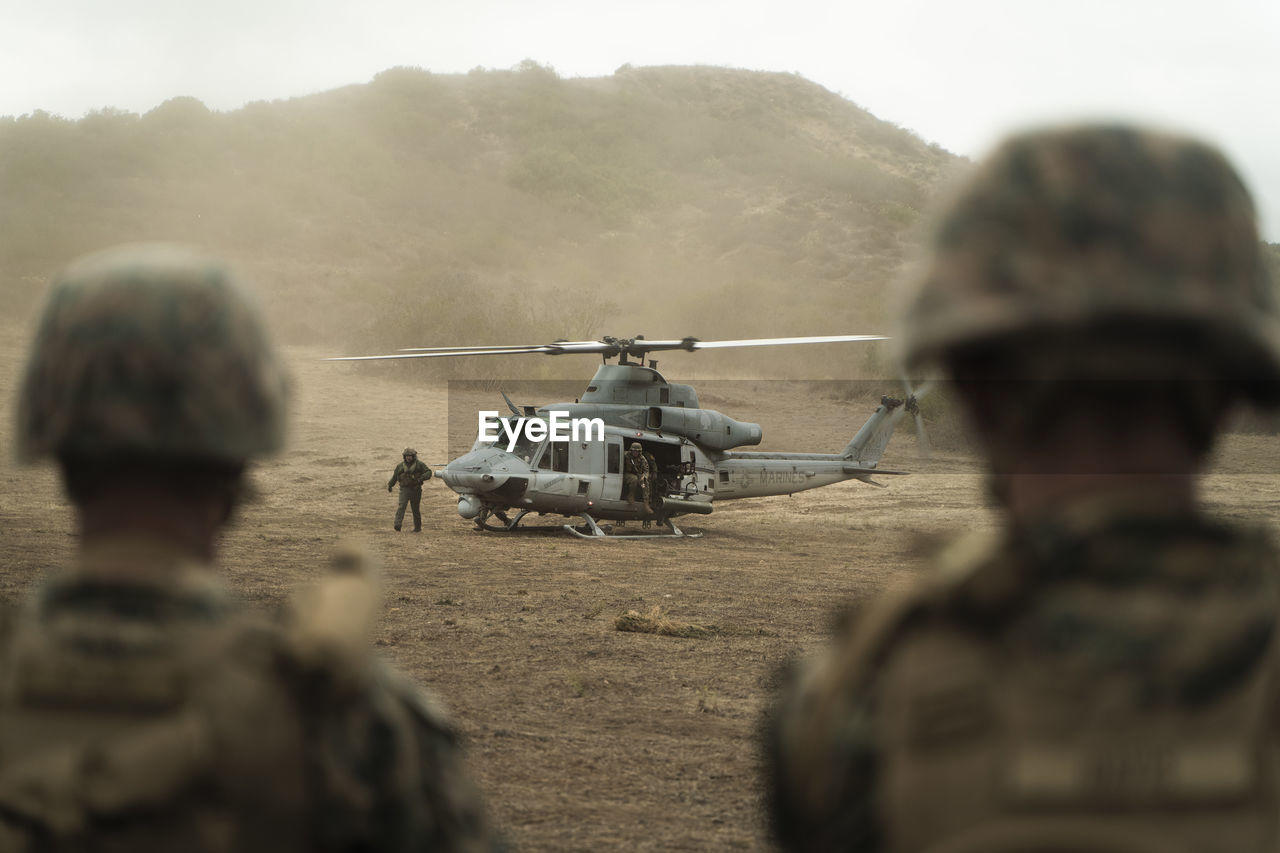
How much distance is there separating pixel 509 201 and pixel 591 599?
57613 mm

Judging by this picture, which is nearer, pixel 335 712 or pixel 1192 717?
pixel 1192 717

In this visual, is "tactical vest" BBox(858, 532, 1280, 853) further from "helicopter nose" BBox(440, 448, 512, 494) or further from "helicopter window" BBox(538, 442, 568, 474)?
"helicopter window" BBox(538, 442, 568, 474)

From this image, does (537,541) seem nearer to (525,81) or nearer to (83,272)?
(83,272)

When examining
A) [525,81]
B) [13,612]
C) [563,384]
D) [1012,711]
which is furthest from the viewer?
[525,81]

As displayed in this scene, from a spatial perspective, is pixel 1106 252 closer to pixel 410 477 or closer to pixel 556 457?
pixel 556 457

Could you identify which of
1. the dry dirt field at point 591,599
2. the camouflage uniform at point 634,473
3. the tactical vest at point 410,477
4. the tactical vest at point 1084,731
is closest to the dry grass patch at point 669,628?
the dry dirt field at point 591,599

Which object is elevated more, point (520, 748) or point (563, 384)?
point (563, 384)

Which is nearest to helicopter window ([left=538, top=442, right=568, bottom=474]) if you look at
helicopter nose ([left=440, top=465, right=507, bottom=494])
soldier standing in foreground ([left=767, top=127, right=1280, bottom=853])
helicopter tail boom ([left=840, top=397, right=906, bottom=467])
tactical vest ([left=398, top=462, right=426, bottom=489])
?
helicopter nose ([left=440, top=465, right=507, bottom=494])

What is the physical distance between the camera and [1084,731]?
3.32 feet

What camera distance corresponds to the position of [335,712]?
1.19 metres

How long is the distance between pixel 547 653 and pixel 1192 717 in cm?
746

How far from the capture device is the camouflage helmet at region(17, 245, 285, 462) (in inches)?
49.3

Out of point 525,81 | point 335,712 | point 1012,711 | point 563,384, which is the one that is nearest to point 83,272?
point 335,712

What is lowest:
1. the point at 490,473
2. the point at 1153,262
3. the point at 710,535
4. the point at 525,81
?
the point at 710,535
